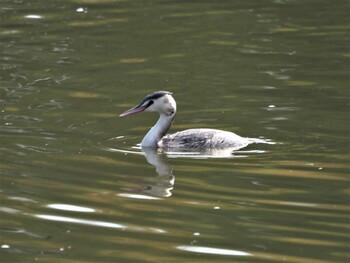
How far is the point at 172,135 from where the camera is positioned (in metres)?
13.8

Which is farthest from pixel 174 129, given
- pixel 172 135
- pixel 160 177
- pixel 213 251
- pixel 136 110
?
pixel 213 251

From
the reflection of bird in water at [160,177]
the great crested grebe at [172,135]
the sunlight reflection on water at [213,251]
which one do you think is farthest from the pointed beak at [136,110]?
the sunlight reflection on water at [213,251]

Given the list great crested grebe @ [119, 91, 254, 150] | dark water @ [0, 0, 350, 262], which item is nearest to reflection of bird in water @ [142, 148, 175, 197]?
dark water @ [0, 0, 350, 262]

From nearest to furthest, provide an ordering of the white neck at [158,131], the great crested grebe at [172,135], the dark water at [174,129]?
1. the dark water at [174,129]
2. the great crested grebe at [172,135]
3. the white neck at [158,131]

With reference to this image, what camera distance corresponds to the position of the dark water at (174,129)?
998cm

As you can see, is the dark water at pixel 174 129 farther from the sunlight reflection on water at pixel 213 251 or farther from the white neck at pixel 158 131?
the white neck at pixel 158 131

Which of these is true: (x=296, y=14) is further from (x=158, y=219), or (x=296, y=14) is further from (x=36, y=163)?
(x=158, y=219)

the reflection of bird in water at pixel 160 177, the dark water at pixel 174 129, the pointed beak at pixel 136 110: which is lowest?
the reflection of bird in water at pixel 160 177

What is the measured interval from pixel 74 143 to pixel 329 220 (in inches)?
146

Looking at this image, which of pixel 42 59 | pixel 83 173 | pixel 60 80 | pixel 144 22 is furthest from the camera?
pixel 144 22

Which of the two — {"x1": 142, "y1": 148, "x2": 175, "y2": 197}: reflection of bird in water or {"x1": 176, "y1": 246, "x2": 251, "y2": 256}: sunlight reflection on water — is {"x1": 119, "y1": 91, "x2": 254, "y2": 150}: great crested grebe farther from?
{"x1": 176, "y1": 246, "x2": 251, "y2": 256}: sunlight reflection on water

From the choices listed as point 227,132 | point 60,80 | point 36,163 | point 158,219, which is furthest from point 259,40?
point 158,219

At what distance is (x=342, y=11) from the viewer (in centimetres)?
1997

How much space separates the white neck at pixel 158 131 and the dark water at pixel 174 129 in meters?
0.20
